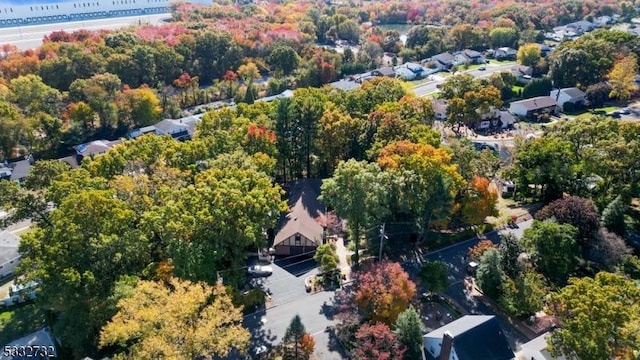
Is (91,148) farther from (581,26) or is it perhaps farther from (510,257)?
(581,26)

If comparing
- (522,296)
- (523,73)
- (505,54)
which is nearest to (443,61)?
(523,73)

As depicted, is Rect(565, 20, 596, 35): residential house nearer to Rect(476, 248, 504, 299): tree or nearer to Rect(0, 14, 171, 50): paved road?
Rect(476, 248, 504, 299): tree

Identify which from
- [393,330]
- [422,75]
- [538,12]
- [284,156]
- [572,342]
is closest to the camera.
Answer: [572,342]

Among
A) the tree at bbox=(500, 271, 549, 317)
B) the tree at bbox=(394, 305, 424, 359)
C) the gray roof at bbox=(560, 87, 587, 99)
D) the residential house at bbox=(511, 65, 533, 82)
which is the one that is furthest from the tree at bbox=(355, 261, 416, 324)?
the residential house at bbox=(511, 65, 533, 82)

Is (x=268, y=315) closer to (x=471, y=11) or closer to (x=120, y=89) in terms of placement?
(x=120, y=89)

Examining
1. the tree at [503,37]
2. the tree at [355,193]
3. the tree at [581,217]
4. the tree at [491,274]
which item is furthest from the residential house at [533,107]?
the tree at [355,193]

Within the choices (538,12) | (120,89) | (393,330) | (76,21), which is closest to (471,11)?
(538,12)
